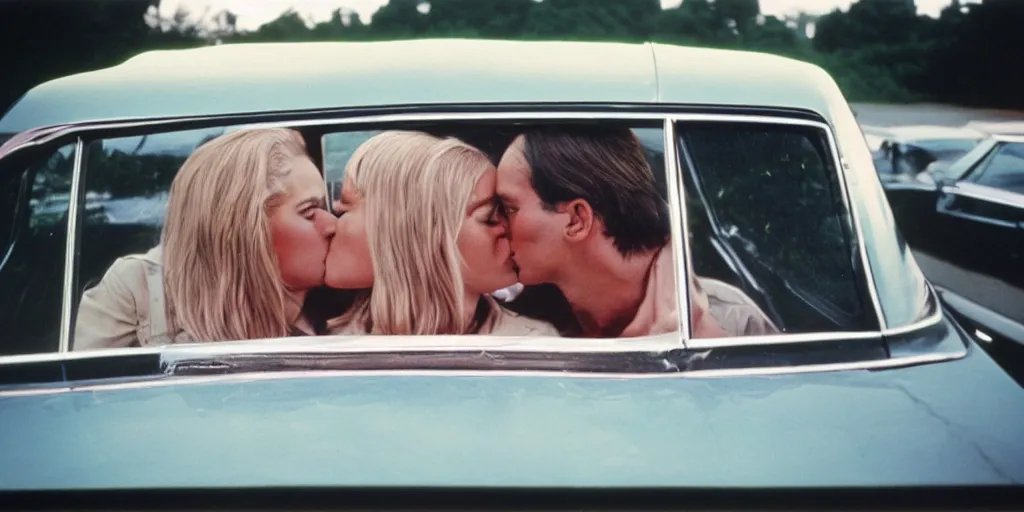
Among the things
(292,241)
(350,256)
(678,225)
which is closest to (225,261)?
(292,241)

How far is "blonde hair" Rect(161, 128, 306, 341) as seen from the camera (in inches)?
60.3

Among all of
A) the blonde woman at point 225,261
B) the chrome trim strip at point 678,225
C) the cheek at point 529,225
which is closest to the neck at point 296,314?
the blonde woman at point 225,261

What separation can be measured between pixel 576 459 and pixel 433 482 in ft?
0.86

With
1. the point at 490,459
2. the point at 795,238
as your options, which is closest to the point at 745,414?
the point at 795,238

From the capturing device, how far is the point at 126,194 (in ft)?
5.05

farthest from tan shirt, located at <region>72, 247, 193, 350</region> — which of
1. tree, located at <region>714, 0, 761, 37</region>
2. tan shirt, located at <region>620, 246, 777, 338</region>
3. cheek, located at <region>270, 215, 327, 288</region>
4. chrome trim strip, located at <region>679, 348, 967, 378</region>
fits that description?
tree, located at <region>714, 0, 761, 37</region>

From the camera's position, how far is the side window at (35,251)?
5.00 ft

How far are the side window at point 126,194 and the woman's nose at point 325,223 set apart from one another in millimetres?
243

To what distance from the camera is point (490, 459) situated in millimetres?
1415

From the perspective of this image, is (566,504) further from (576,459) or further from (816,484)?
(816,484)

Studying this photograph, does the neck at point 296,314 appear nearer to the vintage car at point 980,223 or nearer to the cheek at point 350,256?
the cheek at point 350,256

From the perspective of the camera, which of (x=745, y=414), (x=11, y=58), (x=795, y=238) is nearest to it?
(x=745, y=414)

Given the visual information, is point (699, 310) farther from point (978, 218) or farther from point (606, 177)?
point (978, 218)

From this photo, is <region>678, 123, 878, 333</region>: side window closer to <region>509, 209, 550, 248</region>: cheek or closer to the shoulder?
<region>509, 209, 550, 248</region>: cheek
